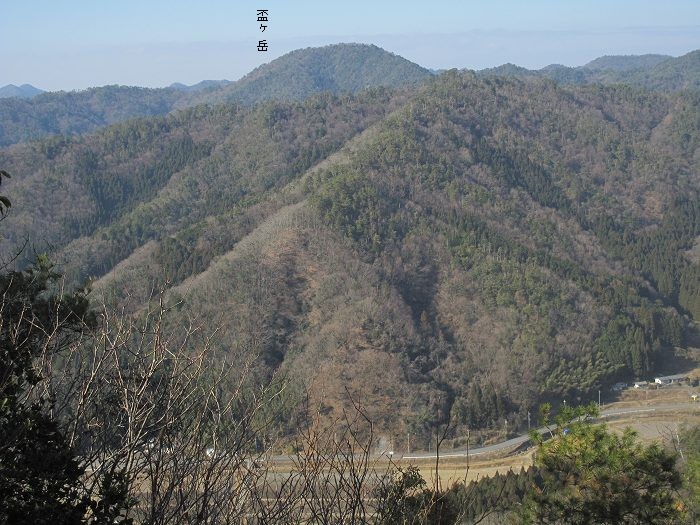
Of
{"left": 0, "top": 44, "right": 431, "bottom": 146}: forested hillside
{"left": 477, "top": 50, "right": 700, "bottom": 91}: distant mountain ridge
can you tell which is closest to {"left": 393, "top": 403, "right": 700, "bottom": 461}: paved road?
{"left": 477, "top": 50, "right": 700, "bottom": 91}: distant mountain ridge

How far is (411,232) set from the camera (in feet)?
147

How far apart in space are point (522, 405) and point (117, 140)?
58.5 metres

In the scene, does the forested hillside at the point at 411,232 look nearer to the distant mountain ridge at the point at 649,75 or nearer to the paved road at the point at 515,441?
the paved road at the point at 515,441

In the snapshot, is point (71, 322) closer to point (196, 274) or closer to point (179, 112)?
point (196, 274)

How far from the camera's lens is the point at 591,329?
3903 cm

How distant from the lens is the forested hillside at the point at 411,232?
1352 inches

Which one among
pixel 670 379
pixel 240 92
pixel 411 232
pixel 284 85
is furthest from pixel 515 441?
pixel 284 85

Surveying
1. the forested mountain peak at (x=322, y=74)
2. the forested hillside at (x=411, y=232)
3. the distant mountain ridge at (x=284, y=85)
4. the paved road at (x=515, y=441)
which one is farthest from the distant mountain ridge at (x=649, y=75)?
the paved road at (x=515, y=441)

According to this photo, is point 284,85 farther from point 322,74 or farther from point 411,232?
point 411,232

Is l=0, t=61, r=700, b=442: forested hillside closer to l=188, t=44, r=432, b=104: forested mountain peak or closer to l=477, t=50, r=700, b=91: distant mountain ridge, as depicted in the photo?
l=477, t=50, r=700, b=91: distant mountain ridge

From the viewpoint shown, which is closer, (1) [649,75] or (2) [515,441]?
(2) [515,441]

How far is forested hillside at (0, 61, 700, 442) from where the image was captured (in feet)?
113

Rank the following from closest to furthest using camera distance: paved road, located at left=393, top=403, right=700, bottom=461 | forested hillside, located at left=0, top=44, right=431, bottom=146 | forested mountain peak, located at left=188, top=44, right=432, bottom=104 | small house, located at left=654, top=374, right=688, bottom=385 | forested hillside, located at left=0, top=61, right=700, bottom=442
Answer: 1. paved road, located at left=393, top=403, right=700, bottom=461
2. forested hillside, located at left=0, top=61, right=700, bottom=442
3. small house, located at left=654, top=374, right=688, bottom=385
4. forested hillside, located at left=0, top=44, right=431, bottom=146
5. forested mountain peak, located at left=188, top=44, right=432, bottom=104

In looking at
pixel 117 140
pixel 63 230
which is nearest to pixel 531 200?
pixel 63 230
